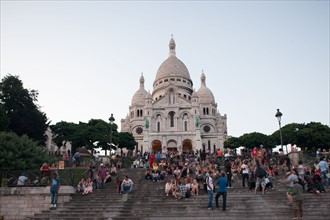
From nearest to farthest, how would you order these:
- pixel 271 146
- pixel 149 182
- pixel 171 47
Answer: pixel 149 182, pixel 271 146, pixel 171 47

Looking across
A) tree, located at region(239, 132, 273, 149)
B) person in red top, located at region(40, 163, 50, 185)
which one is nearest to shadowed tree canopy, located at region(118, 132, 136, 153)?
tree, located at region(239, 132, 273, 149)

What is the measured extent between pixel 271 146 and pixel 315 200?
Answer: 39.7 meters

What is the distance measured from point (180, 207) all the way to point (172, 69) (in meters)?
64.2

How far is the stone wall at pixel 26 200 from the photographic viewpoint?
15773 millimetres

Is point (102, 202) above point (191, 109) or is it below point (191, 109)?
below

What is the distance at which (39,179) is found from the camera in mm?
16703

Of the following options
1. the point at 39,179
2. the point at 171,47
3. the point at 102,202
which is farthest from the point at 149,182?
the point at 171,47

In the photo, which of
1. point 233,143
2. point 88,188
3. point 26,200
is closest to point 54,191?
point 88,188

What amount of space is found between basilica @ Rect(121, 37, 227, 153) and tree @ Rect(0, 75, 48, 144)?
21.5 metres

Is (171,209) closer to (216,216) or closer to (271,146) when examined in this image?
(216,216)

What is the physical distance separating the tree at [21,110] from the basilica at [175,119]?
2146cm

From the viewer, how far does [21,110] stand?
39.8m

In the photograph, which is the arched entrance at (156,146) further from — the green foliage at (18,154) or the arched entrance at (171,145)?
the green foliage at (18,154)

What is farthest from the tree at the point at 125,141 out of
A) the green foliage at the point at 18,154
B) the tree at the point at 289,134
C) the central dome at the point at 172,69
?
the green foliage at the point at 18,154
